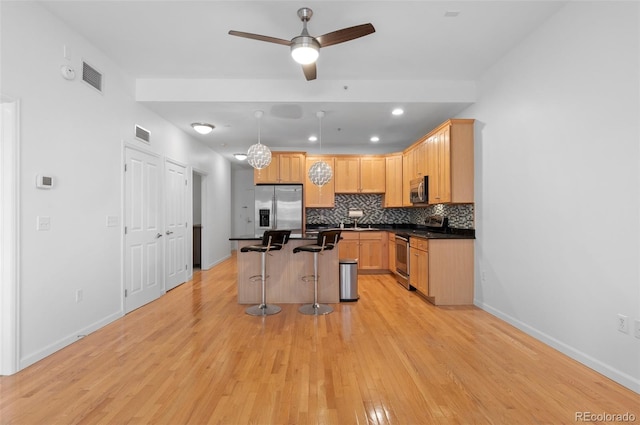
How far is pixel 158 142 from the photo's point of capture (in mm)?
4852

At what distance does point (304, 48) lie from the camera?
2.67 m

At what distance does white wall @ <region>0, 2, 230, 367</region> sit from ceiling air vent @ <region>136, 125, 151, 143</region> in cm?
15

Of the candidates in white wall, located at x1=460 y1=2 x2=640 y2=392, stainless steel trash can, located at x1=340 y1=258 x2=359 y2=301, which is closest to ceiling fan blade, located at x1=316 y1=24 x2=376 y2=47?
white wall, located at x1=460 y1=2 x2=640 y2=392

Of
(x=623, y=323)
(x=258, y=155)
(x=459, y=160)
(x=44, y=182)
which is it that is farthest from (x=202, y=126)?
(x=623, y=323)

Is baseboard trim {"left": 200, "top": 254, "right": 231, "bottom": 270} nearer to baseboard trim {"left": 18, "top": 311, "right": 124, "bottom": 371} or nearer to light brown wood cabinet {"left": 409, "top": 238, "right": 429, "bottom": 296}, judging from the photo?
baseboard trim {"left": 18, "top": 311, "right": 124, "bottom": 371}

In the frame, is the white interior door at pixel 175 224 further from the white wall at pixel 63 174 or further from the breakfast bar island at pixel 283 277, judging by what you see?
the breakfast bar island at pixel 283 277

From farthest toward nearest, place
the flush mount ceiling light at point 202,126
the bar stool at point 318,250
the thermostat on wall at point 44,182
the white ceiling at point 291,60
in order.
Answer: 1. the flush mount ceiling light at point 202,126
2. the bar stool at point 318,250
3. the white ceiling at point 291,60
4. the thermostat on wall at point 44,182

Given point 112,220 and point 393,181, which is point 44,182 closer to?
point 112,220

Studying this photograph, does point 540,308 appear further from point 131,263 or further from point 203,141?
point 203,141

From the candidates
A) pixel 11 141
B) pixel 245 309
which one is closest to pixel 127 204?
pixel 11 141

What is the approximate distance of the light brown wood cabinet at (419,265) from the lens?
173 inches

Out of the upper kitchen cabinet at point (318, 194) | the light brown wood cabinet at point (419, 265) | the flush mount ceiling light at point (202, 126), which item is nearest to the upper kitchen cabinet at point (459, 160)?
the light brown wood cabinet at point (419, 265)

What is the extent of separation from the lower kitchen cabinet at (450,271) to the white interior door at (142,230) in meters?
3.93

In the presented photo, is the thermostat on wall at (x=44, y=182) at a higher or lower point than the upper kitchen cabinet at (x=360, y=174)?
lower
